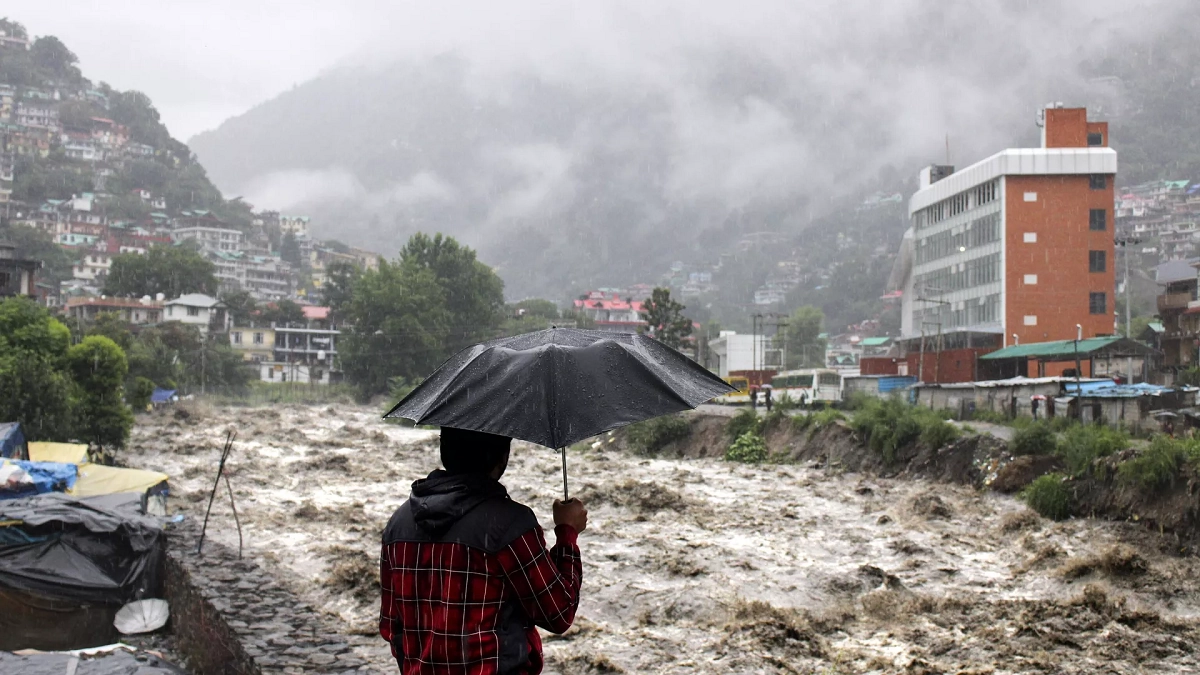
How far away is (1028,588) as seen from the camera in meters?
14.7

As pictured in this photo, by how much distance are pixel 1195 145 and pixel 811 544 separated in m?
207

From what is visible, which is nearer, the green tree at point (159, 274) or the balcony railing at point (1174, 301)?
the balcony railing at point (1174, 301)

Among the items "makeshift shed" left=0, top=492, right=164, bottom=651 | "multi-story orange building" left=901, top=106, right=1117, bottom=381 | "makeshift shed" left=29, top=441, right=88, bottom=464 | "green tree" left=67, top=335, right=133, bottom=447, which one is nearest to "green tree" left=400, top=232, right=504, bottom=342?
"multi-story orange building" left=901, top=106, right=1117, bottom=381

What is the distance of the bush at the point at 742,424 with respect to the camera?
1369 inches

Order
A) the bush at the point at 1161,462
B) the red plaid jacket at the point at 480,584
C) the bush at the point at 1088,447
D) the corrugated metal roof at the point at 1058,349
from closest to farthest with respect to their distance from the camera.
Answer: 1. the red plaid jacket at the point at 480,584
2. the bush at the point at 1161,462
3. the bush at the point at 1088,447
4. the corrugated metal roof at the point at 1058,349

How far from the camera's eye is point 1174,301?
4506cm

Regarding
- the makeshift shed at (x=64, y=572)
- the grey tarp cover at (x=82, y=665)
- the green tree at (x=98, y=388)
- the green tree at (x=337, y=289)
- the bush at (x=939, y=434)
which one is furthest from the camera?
the green tree at (x=337, y=289)

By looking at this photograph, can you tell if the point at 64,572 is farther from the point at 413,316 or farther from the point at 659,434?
the point at 413,316

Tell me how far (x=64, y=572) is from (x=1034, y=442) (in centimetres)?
1866

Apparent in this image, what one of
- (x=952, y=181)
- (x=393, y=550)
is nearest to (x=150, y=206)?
(x=952, y=181)

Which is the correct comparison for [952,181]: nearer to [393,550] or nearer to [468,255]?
[468,255]

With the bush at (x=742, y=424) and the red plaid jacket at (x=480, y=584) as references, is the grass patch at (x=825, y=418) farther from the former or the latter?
the red plaid jacket at (x=480, y=584)

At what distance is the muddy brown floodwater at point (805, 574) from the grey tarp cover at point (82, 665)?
174 centimetres

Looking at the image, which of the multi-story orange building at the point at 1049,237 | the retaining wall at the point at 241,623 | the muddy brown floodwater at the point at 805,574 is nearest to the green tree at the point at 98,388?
the muddy brown floodwater at the point at 805,574
